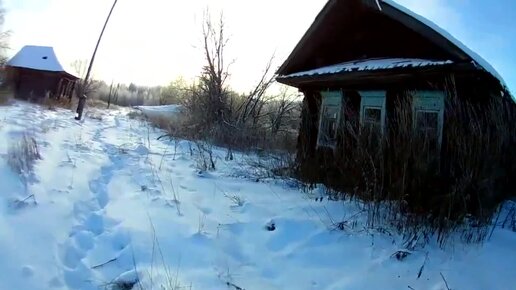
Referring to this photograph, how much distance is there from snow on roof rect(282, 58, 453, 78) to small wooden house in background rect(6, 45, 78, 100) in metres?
25.8

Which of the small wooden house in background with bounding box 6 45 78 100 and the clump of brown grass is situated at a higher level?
the small wooden house in background with bounding box 6 45 78 100

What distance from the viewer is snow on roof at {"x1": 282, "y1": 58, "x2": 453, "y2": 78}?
6.36 metres

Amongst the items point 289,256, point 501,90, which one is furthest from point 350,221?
point 501,90

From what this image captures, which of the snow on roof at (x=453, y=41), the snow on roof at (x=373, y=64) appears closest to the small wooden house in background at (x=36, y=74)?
the snow on roof at (x=373, y=64)

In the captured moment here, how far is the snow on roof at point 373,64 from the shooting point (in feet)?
20.9

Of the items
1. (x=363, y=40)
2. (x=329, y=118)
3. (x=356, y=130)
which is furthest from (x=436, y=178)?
(x=363, y=40)

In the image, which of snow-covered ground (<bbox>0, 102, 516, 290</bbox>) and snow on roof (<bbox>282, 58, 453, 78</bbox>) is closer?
snow-covered ground (<bbox>0, 102, 516, 290</bbox>)

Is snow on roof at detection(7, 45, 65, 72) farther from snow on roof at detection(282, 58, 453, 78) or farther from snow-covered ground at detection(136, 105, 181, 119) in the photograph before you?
snow on roof at detection(282, 58, 453, 78)

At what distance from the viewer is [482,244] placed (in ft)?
13.4

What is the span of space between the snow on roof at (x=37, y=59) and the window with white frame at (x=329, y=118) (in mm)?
26060

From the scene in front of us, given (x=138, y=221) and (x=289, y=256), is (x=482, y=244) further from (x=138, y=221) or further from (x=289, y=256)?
(x=138, y=221)

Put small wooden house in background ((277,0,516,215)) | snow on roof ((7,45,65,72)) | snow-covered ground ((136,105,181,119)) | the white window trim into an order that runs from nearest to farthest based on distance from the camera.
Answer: small wooden house in background ((277,0,516,215)), the white window trim, snow-covered ground ((136,105,181,119)), snow on roof ((7,45,65,72))

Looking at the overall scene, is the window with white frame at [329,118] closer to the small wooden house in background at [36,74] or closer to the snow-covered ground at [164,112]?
the snow-covered ground at [164,112]

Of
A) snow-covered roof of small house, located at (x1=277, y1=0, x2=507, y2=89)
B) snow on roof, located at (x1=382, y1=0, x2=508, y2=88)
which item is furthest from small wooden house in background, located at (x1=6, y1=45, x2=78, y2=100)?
snow on roof, located at (x1=382, y1=0, x2=508, y2=88)
